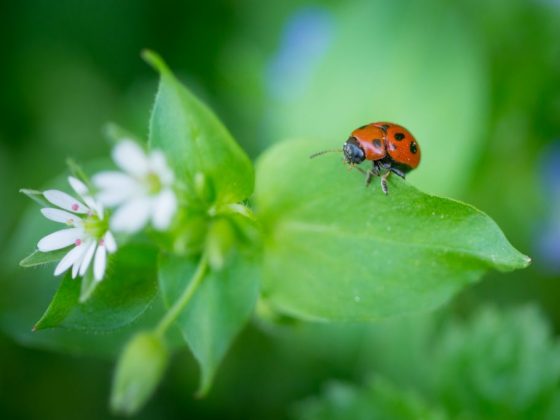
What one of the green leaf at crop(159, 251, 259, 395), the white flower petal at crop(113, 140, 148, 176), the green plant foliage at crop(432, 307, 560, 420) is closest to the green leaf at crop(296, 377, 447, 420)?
the green plant foliage at crop(432, 307, 560, 420)

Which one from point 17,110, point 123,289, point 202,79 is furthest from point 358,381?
point 17,110

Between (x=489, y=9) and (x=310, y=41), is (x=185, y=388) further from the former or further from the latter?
(x=489, y=9)

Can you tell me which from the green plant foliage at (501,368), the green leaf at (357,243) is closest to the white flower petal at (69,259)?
the green leaf at (357,243)

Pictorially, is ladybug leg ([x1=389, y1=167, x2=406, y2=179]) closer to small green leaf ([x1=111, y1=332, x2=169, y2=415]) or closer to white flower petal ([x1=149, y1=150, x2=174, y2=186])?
white flower petal ([x1=149, y1=150, x2=174, y2=186])

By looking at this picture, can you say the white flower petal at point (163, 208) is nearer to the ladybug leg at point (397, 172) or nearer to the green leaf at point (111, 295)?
the green leaf at point (111, 295)

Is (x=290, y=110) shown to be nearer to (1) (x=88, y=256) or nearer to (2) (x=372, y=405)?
(2) (x=372, y=405)

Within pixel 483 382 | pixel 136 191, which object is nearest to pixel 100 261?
pixel 136 191
